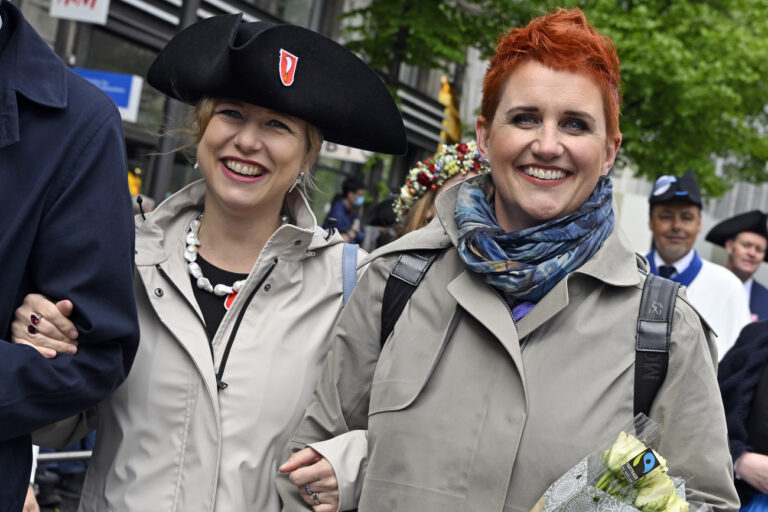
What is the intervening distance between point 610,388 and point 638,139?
15318 millimetres

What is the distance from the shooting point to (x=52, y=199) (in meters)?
2.29

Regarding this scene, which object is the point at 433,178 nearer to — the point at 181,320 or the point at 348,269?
the point at 348,269

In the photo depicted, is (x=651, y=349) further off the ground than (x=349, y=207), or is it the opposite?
(x=349, y=207)

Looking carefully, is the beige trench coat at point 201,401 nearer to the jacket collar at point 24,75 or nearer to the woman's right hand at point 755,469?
the jacket collar at point 24,75

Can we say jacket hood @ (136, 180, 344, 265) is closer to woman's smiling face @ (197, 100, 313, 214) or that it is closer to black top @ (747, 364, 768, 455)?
woman's smiling face @ (197, 100, 313, 214)

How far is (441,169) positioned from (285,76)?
212cm

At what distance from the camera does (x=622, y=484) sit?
2.07 m

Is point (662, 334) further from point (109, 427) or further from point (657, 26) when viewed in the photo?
point (657, 26)

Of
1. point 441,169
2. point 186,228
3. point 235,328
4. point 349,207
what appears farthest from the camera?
point 349,207

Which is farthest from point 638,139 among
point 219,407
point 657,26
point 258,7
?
point 219,407

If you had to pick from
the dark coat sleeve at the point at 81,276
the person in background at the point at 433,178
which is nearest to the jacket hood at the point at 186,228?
the dark coat sleeve at the point at 81,276

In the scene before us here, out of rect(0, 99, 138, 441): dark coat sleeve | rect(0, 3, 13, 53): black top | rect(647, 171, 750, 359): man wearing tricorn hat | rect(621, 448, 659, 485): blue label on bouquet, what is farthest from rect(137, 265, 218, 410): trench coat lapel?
rect(647, 171, 750, 359): man wearing tricorn hat

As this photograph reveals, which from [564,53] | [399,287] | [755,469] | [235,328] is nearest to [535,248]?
[399,287]

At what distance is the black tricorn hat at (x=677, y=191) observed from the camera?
6.68 meters
